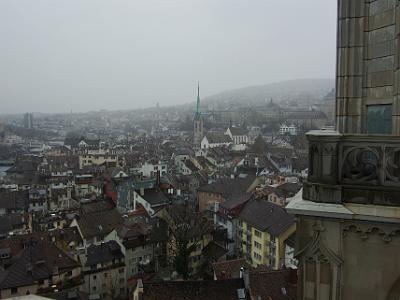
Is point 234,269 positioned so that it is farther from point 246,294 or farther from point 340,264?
point 340,264

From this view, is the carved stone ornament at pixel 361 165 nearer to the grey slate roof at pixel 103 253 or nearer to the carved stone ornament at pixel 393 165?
the carved stone ornament at pixel 393 165

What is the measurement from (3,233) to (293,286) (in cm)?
2908

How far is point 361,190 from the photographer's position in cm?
468

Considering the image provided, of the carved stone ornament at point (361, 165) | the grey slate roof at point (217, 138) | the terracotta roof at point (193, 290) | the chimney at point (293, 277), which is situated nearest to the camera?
the carved stone ornament at point (361, 165)

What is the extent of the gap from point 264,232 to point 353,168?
30.2m

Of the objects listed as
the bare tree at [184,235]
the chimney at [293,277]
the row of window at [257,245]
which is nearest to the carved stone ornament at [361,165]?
the chimney at [293,277]

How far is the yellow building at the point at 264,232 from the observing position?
33.0 meters

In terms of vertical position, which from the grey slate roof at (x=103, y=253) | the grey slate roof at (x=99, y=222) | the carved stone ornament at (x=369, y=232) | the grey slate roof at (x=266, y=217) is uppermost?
the carved stone ornament at (x=369, y=232)

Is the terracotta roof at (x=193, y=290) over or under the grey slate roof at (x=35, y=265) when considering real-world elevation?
over

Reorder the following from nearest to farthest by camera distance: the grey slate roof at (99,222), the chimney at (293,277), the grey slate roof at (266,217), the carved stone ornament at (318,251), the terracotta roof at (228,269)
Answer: the carved stone ornament at (318,251), the chimney at (293,277), the terracotta roof at (228,269), the grey slate roof at (266,217), the grey slate roof at (99,222)

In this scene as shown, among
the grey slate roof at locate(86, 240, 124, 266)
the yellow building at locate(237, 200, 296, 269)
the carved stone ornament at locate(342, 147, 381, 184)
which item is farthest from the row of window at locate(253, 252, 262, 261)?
the carved stone ornament at locate(342, 147, 381, 184)

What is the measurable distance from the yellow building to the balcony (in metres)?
28.3

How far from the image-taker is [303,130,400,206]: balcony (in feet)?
14.9

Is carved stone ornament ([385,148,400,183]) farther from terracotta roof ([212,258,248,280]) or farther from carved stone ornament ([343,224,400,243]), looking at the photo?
terracotta roof ([212,258,248,280])
